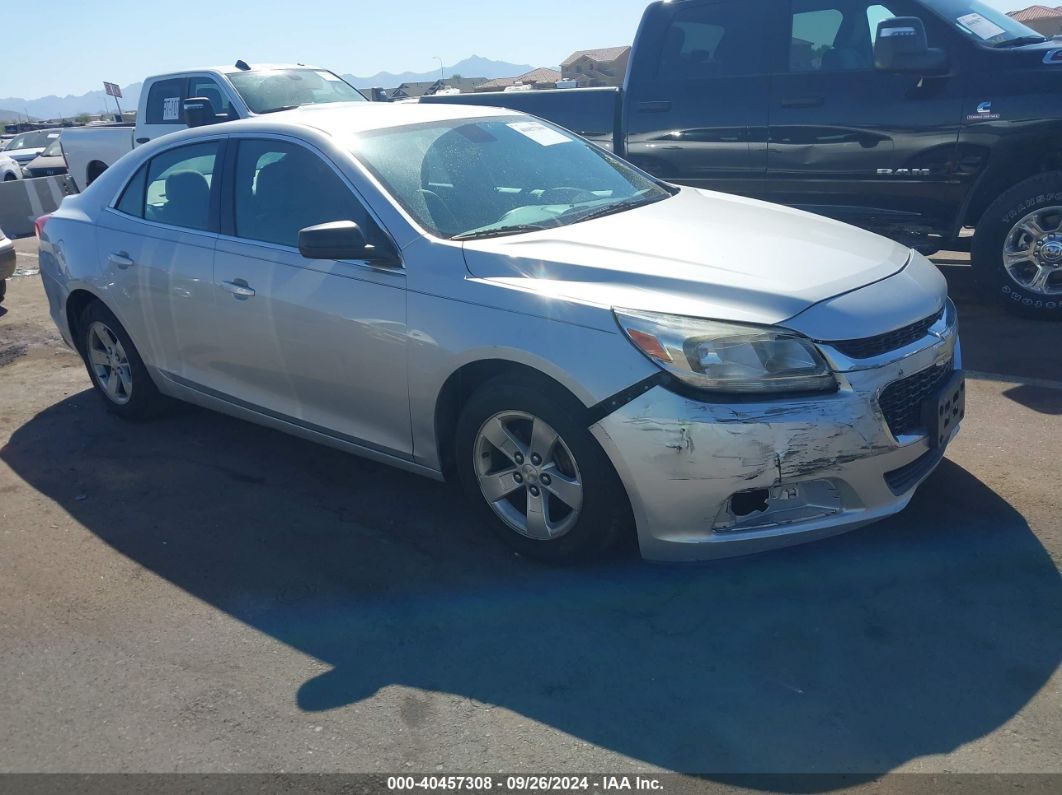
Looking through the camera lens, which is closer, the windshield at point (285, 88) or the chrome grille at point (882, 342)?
the chrome grille at point (882, 342)

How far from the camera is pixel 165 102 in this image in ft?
38.5

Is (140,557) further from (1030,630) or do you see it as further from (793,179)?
(793,179)

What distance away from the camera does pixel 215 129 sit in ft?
15.6

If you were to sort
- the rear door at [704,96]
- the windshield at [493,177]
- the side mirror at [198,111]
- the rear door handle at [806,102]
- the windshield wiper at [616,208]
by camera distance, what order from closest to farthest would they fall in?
the windshield at [493,177], the windshield wiper at [616,208], the rear door handle at [806,102], the rear door at [704,96], the side mirror at [198,111]

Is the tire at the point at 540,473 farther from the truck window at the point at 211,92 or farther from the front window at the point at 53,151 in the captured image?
the front window at the point at 53,151

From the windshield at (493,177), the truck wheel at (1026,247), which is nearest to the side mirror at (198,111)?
the windshield at (493,177)

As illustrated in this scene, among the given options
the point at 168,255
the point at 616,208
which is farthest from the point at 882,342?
the point at 168,255

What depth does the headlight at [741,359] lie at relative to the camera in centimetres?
311

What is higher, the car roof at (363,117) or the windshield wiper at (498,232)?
the car roof at (363,117)

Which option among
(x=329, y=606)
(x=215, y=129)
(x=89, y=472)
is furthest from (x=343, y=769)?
(x=215, y=129)

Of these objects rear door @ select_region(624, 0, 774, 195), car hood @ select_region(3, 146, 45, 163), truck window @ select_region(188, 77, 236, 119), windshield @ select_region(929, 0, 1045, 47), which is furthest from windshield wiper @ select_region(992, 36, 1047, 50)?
car hood @ select_region(3, 146, 45, 163)

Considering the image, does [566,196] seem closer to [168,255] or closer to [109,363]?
[168,255]

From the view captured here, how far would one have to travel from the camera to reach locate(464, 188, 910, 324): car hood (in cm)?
323

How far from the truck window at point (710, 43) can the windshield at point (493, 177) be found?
2721 millimetres
